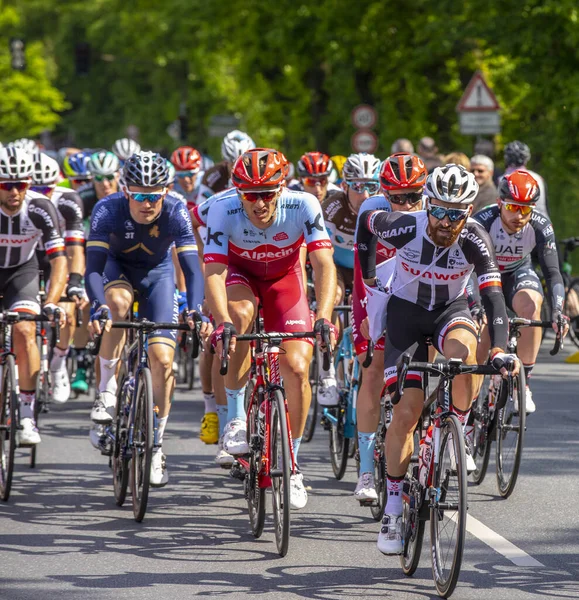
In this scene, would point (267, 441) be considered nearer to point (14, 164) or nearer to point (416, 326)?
point (416, 326)

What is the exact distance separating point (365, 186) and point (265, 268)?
193cm

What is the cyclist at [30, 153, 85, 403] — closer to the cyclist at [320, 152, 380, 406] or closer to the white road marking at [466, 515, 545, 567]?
the cyclist at [320, 152, 380, 406]

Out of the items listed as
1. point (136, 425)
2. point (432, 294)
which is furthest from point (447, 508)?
point (136, 425)

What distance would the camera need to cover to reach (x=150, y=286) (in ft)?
30.1

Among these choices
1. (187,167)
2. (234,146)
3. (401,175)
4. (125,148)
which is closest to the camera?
(401,175)

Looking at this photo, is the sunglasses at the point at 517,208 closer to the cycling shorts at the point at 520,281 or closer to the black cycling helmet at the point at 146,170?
the cycling shorts at the point at 520,281

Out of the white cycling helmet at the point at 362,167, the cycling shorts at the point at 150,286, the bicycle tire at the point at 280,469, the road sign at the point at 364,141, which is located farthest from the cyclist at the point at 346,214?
the road sign at the point at 364,141

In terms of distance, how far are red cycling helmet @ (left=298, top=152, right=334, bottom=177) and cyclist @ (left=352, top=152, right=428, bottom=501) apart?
3.43 m

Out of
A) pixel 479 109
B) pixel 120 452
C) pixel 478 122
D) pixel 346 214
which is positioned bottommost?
pixel 120 452

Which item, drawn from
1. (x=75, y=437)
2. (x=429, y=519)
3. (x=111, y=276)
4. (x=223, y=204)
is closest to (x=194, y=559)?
(x=429, y=519)

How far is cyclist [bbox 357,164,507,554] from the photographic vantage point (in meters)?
6.93

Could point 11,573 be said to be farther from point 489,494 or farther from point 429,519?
point 489,494

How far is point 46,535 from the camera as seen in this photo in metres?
7.85

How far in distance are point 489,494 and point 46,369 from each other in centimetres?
446
